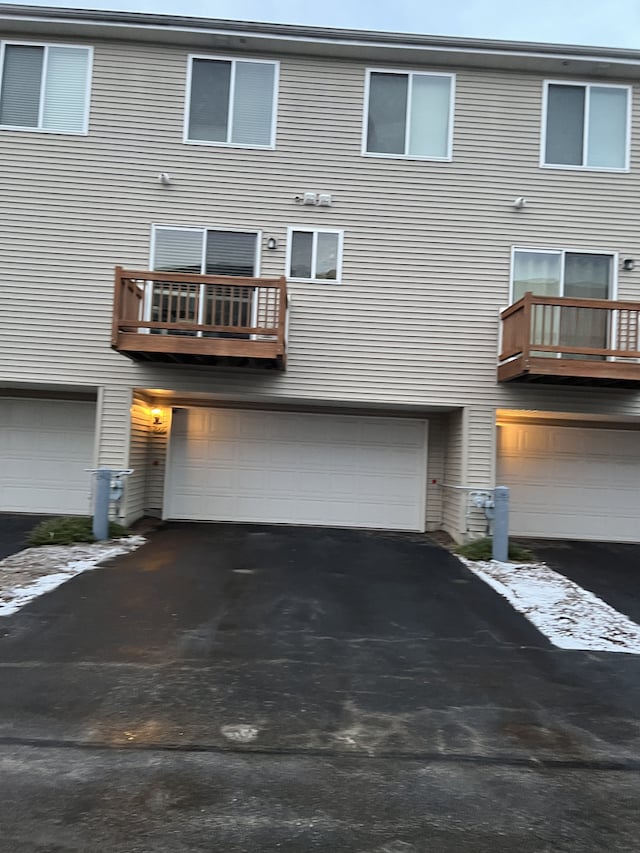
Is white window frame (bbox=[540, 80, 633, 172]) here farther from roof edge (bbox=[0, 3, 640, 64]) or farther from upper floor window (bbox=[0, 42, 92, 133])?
upper floor window (bbox=[0, 42, 92, 133])

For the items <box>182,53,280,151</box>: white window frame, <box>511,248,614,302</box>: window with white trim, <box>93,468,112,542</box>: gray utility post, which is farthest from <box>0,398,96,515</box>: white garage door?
<box>511,248,614,302</box>: window with white trim

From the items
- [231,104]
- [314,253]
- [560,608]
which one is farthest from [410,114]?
[560,608]

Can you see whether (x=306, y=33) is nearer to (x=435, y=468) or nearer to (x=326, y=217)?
(x=326, y=217)

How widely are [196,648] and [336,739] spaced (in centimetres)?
170

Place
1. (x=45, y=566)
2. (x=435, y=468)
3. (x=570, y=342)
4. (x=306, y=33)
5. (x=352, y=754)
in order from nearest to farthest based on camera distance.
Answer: (x=352, y=754)
(x=45, y=566)
(x=570, y=342)
(x=306, y=33)
(x=435, y=468)

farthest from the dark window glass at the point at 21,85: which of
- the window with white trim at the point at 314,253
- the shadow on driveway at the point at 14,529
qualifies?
the shadow on driveway at the point at 14,529

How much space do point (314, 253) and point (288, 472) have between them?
149 inches

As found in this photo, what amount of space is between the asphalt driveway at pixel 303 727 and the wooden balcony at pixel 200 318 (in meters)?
3.36

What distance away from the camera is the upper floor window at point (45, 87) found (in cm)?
926

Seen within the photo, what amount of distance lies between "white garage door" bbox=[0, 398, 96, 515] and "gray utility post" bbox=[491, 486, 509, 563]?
6.90m

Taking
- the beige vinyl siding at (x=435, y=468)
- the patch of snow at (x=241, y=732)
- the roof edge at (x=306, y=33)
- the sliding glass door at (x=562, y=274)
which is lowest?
the patch of snow at (x=241, y=732)

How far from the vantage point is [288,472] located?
34.4 ft

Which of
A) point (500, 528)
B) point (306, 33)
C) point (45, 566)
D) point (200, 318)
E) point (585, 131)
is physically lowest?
point (45, 566)

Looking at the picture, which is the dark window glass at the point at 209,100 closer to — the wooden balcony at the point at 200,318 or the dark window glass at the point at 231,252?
the dark window glass at the point at 231,252
